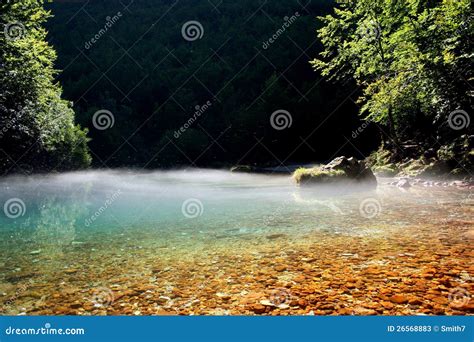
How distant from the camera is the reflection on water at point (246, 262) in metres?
4.08

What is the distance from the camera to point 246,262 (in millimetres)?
5637

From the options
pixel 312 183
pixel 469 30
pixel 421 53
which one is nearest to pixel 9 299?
pixel 312 183

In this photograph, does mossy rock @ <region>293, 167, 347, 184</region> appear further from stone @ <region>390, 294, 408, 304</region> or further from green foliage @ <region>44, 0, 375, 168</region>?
green foliage @ <region>44, 0, 375, 168</region>

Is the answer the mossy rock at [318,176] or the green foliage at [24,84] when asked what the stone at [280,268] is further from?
the green foliage at [24,84]

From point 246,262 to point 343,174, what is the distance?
1277 centimetres

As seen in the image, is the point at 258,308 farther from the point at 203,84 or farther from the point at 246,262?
the point at 203,84

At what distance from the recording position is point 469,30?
572 inches

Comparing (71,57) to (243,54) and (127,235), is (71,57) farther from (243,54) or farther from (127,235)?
(127,235)

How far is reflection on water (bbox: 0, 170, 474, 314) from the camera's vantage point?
4078mm

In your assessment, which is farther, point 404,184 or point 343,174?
point 343,174

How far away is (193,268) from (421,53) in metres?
17.2

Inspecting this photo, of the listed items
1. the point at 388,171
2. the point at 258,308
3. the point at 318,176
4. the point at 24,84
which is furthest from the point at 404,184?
the point at 24,84

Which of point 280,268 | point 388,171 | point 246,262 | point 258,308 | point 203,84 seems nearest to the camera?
point 258,308

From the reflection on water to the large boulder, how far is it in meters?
6.74
